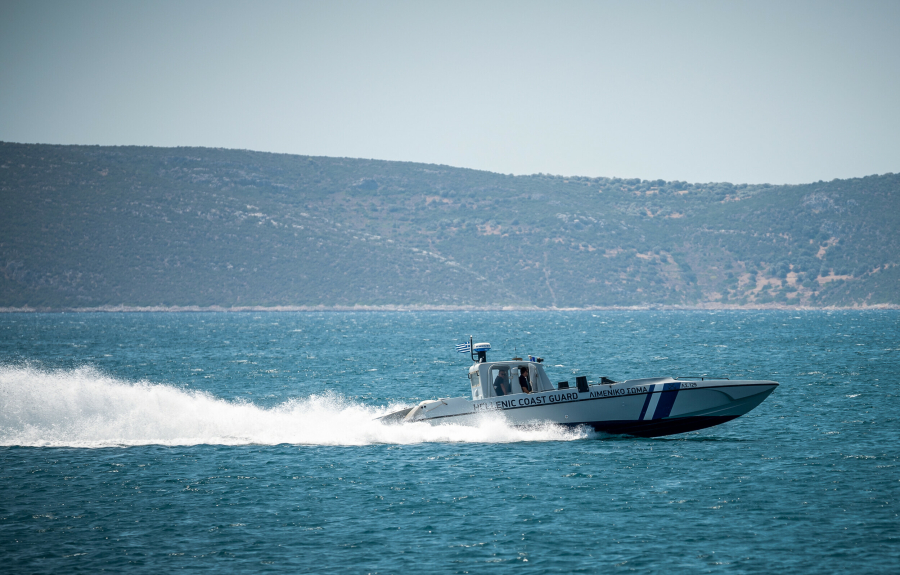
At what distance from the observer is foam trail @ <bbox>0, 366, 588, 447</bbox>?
2845 centimetres

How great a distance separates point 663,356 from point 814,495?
4681 cm

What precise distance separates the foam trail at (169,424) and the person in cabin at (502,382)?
88 centimetres

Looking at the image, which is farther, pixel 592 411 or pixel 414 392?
pixel 414 392

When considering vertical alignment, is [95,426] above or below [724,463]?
above

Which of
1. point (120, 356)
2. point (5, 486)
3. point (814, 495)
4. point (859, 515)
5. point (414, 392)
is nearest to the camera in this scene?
point (859, 515)

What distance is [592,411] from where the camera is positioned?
27.5 meters

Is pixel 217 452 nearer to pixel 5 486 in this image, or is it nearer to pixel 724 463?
pixel 5 486

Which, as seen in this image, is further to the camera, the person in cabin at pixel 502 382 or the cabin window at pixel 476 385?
the cabin window at pixel 476 385

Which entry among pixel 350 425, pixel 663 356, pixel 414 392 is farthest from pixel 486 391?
pixel 663 356

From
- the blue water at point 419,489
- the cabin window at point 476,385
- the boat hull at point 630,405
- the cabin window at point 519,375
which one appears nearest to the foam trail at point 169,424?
the blue water at point 419,489

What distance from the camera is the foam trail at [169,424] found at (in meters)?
28.5

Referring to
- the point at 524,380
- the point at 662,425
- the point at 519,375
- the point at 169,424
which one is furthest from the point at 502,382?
the point at 169,424

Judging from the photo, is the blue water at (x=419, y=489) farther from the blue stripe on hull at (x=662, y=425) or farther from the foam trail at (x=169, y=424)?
the blue stripe on hull at (x=662, y=425)

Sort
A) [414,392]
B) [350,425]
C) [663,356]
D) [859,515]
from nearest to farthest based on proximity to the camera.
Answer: [859,515] → [350,425] → [414,392] → [663,356]
